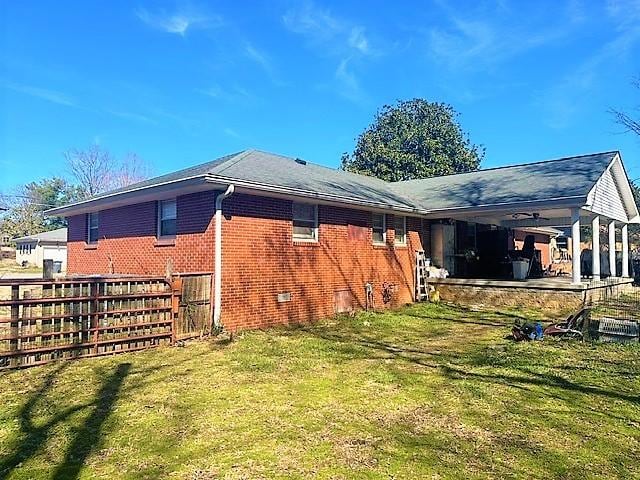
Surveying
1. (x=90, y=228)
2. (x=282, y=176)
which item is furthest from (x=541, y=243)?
(x=90, y=228)

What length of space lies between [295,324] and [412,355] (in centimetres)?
366

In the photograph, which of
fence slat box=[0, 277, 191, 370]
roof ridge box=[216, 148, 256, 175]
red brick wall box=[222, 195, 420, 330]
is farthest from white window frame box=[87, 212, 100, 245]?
fence slat box=[0, 277, 191, 370]

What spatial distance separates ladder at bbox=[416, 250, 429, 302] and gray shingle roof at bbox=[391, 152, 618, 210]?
5.55 ft

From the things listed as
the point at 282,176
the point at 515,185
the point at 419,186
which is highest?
the point at 419,186

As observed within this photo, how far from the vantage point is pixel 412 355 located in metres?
7.59

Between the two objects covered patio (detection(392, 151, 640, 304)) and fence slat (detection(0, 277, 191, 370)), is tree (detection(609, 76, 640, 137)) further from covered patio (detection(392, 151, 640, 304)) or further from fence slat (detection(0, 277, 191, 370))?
fence slat (detection(0, 277, 191, 370))

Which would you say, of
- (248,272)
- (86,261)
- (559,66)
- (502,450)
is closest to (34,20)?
(86,261)

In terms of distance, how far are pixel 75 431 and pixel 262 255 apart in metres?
6.06

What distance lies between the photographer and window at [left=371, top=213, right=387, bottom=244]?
13516 mm

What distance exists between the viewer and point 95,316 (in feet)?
23.4

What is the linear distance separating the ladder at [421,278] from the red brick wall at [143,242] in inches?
318

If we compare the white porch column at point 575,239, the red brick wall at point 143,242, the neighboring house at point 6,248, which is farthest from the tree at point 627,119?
the neighboring house at point 6,248

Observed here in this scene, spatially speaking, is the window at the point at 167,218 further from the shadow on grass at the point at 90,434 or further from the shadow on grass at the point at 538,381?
the shadow on grass at the point at 538,381

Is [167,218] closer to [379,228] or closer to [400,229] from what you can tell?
[379,228]
